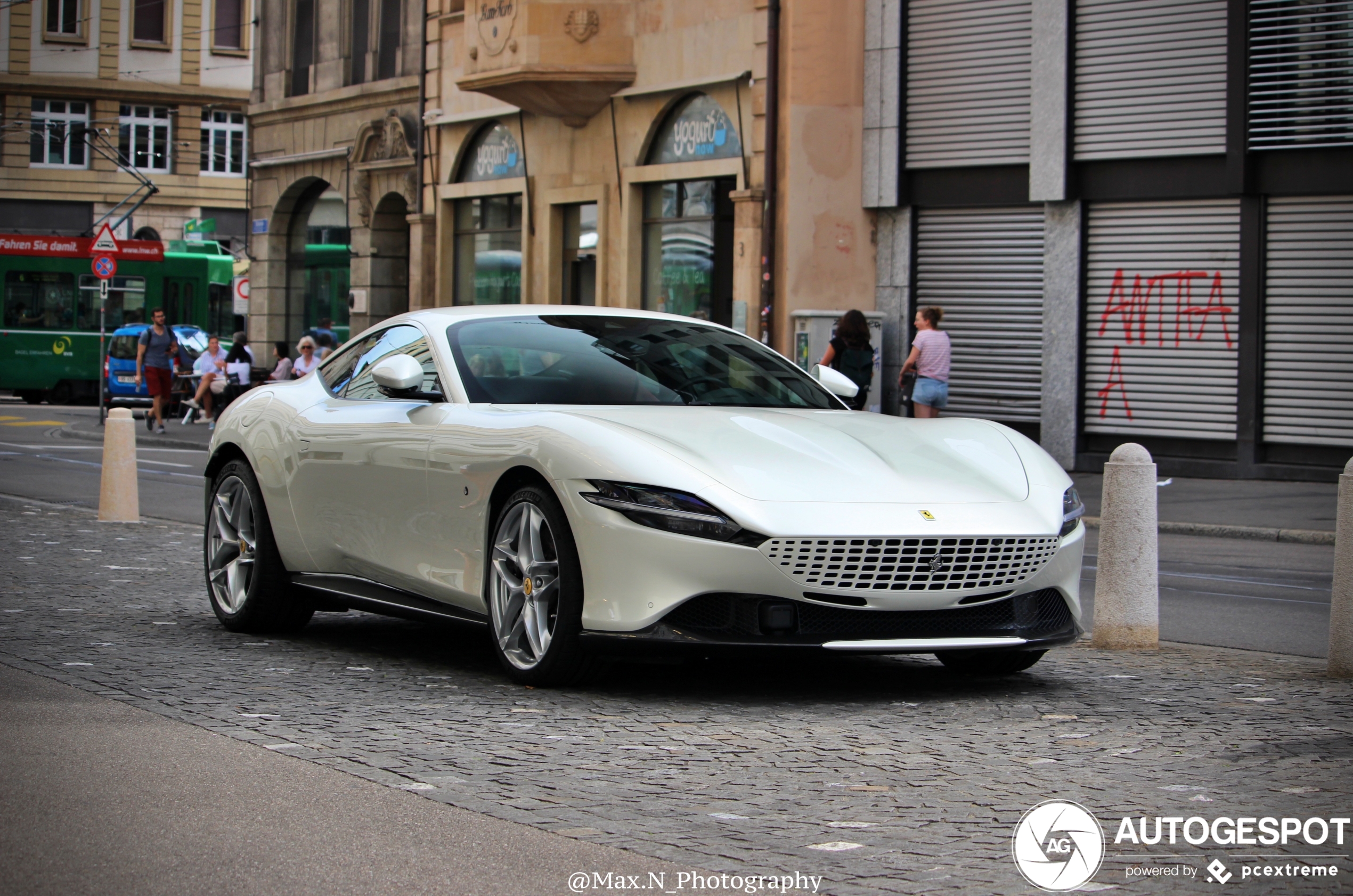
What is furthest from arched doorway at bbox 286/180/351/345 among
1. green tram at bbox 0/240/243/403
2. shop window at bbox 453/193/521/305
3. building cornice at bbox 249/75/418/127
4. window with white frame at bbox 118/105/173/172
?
window with white frame at bbox 118/105/173/172

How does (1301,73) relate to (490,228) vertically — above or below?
above

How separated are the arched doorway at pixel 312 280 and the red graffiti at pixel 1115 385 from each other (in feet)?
68.6

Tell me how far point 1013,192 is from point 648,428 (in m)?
16.2

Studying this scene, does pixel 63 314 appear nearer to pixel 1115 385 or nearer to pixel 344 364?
pixel 1115 385

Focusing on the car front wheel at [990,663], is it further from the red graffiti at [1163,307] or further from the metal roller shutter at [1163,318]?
the red graffiti at [1163,307]

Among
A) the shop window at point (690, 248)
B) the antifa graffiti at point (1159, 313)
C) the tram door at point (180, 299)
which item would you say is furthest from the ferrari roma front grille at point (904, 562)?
the tram door at point (180, 299)

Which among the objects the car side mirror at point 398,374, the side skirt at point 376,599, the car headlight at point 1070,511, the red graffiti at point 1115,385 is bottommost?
the side skirt at point 376,599

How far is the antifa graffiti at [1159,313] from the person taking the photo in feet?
65.4

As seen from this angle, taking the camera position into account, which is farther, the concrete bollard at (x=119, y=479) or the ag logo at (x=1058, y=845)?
the concrete bollard at (x=119, y=479)

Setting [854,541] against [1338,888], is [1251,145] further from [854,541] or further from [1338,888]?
[1338,888]

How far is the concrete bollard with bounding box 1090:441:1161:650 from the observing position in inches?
311

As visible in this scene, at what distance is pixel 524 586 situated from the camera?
21.2 ft

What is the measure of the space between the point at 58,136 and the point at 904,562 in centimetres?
6259

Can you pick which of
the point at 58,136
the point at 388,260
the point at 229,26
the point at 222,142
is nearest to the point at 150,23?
the point at 229,26
